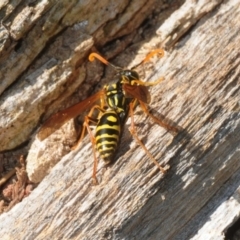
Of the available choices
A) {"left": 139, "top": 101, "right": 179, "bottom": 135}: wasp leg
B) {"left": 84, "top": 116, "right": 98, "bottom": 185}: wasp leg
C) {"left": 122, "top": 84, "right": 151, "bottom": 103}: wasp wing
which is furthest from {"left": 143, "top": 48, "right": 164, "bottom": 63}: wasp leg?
{"left": 84, "top": 116, "right": 98, "bottom": 185}: wasp leg

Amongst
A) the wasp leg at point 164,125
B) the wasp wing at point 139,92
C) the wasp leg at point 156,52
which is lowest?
the wasp leg at point 164,125

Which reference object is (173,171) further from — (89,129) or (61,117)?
(61,117)

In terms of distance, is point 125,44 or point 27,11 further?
point 125,44

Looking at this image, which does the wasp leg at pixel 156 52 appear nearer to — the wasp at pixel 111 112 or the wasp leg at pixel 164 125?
the wasp at pixel 111 112

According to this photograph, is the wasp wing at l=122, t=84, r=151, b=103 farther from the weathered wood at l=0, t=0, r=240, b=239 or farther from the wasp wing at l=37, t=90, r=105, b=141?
the wasp wing at l=37, t=90, r=105, b=141

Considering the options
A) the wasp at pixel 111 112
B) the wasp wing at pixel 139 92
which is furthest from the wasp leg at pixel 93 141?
the wasp wing at pixel 139 92

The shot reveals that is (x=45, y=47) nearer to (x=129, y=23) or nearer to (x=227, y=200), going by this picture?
(x=129, y=23)

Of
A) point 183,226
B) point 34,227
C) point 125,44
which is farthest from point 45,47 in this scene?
point 183,226
